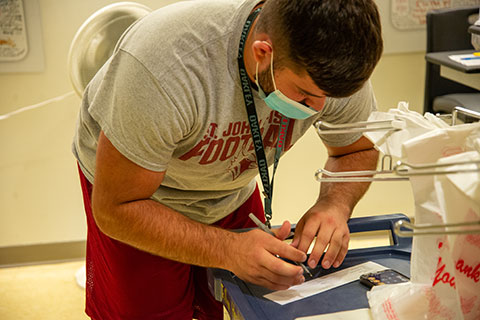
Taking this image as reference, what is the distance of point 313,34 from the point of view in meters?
0.90

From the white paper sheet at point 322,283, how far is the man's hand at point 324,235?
1.0 inches

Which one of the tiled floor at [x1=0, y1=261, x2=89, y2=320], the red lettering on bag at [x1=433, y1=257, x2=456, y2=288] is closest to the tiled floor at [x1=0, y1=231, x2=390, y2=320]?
the tiled floor at [x1=0, y1=261, x2=89, y2=320]

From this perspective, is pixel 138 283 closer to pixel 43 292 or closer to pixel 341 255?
pixel 341 255

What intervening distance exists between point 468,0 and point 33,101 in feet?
7.40

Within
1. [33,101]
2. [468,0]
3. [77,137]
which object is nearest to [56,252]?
[33,101]

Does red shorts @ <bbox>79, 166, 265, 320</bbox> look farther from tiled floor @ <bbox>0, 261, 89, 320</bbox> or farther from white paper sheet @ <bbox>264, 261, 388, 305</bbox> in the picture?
tiled floor @ <bbox>0, 261, 89, 320</bbox>

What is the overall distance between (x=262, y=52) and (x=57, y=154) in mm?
1947

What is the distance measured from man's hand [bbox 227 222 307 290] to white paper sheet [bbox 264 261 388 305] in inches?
0.6

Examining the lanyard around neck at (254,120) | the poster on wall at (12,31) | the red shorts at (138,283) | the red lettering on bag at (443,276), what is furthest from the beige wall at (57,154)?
the red lettering on bag at (443,276)

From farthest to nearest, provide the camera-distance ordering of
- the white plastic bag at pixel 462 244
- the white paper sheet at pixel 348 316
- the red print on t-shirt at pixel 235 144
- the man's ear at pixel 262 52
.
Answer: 1. the red print on t-shirt at pixel 235 144
2. the man's ear at pixel 262 52
3. the white paper sheet at pixel 348 316
4. the white plastic bag at pixel 462 244

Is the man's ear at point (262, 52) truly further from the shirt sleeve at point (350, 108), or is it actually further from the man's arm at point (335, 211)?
the man's arm at point (335, 211)

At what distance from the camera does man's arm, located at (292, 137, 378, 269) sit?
107cm

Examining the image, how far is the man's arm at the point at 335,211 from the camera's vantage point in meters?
1.07

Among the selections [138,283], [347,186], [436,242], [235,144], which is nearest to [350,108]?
[347,186]
